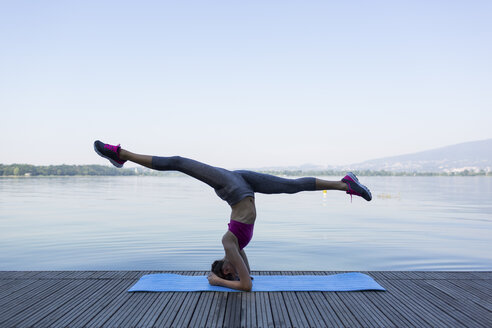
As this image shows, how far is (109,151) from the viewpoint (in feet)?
14.9

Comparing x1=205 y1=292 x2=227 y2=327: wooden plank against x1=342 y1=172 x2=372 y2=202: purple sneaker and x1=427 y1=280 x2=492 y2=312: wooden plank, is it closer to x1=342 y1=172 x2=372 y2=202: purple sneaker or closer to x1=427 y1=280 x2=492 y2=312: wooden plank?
x1=342 y1=172 x2=372 y2=202: purple sneaker

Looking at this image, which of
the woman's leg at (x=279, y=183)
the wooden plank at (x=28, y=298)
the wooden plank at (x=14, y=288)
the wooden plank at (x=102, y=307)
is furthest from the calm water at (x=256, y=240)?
the woman's leg at (x=279, y=183)

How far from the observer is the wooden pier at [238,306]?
11.4 ft

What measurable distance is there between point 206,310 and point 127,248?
23.4 feet

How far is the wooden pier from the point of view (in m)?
3.47

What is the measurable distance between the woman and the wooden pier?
0.85ft

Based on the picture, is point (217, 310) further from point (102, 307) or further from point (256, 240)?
point (256, 240)

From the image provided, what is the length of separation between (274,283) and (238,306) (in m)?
0.80

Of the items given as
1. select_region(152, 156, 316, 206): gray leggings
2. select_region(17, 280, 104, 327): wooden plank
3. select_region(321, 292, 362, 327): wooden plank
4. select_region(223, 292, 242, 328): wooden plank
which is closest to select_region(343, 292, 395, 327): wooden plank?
select_region(321, 292, 362, 327): wooden plank

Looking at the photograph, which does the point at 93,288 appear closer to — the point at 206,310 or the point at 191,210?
the point at 206,310

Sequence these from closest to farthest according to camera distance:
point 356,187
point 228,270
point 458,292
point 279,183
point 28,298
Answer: point 28,298 < point 458,292 < point 228,270 < point 279,183 < point 356,187

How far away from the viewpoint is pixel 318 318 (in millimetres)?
3535

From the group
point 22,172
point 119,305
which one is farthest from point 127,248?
point 22,172

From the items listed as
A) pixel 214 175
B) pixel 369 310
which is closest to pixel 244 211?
pixel 214 175
